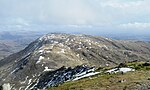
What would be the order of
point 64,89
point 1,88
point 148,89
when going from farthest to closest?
point 64,89 → point 1,88 → point 148,89

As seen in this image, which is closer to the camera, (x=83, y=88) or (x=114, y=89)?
(x=114, y=89)

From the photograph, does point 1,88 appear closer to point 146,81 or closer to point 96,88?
point 96,88

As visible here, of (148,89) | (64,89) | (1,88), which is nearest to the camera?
(148,89)

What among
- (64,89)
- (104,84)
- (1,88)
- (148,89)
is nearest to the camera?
(148,89)

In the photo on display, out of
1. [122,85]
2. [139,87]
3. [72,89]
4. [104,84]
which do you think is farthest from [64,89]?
[139,87]

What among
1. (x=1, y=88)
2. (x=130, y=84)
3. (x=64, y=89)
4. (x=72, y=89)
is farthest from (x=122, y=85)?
(x=1, y=88)

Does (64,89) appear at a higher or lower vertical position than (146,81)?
lower

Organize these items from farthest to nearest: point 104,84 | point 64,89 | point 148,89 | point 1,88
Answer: point 64,89 < point 104,84 < point 1,88 < point 148,89

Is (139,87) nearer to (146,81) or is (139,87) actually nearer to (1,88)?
(146,81)

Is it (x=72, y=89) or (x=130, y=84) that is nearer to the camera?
(x=130, y=84)
